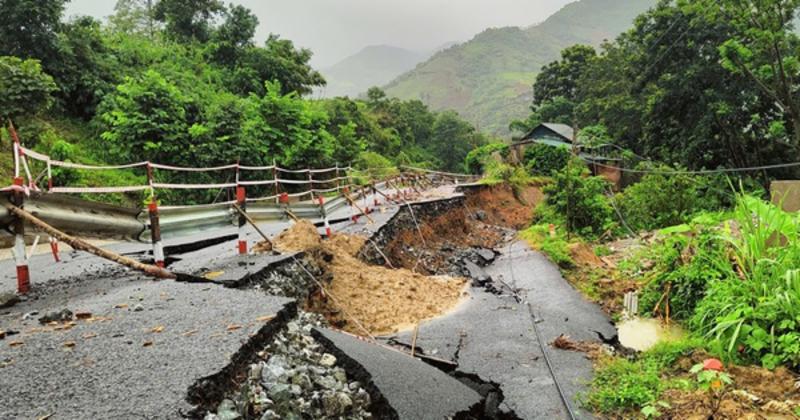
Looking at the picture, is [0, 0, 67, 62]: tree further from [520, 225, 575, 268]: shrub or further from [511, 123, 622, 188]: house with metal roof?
[511, 123, 622, 188]: house with metal roof

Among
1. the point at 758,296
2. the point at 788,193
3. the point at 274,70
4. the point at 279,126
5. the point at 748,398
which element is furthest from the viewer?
the point at 274,70

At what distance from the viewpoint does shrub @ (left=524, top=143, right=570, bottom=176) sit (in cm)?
3206

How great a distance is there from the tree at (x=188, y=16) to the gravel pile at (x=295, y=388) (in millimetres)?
30634

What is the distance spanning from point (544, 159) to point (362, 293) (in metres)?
28.2

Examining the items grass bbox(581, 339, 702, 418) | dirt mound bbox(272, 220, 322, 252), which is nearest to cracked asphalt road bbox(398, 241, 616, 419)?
grass bbox(581, 339, 702, 418)

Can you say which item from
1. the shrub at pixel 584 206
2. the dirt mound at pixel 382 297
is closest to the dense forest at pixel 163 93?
the dirt mound at pixel 382 297

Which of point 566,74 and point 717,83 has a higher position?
point 566,74

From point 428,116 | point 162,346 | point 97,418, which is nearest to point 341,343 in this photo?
point 162,346

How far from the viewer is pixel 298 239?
24.5 feet

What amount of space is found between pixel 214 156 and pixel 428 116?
43527mm

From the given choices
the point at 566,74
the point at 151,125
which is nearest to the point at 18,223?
the point at 151,125

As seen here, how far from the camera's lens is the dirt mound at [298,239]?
7.21m

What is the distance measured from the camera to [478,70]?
150875mm

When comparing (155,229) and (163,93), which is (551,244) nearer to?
(155,229)
